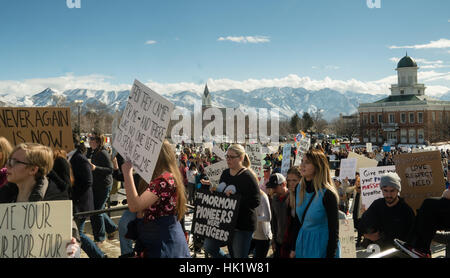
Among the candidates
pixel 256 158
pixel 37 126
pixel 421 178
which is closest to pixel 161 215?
pixel 37 126

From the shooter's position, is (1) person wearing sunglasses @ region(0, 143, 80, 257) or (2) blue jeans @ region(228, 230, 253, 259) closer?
(1) person wearing sunglasses @ region(0, 143, 80, 257)

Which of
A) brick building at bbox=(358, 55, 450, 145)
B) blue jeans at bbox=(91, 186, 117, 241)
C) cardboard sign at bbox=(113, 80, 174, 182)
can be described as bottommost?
blue jeans at bbox=(91, 186, 117, 241)

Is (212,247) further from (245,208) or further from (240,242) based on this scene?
(245,208)

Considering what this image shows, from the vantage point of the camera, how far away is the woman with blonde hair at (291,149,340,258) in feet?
11.7

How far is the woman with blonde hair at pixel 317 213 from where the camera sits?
140 inches

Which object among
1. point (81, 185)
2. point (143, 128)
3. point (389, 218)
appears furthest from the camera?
point (81, 185)

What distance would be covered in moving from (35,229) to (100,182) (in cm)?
405

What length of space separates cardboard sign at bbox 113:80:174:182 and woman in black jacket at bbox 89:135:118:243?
3.09m

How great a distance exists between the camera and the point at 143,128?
11.3 feet

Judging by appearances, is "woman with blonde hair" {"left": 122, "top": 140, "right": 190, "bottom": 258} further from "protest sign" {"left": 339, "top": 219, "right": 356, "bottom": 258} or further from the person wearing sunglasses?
"protest sign" {"left": 339, "top": 219, "right": 356, "bottom": 258}

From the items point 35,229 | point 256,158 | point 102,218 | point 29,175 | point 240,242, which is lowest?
point 102,218

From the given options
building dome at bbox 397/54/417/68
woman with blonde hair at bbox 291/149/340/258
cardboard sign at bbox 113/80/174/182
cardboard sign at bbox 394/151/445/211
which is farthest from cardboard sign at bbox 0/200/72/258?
building dome at bbox 397/54/417/68

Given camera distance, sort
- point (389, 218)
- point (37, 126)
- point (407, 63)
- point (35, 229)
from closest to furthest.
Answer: point (35, 229)
point (389, 218)
point (37, 126)
point (407, 63)

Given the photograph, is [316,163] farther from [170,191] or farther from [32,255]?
[32,255]
